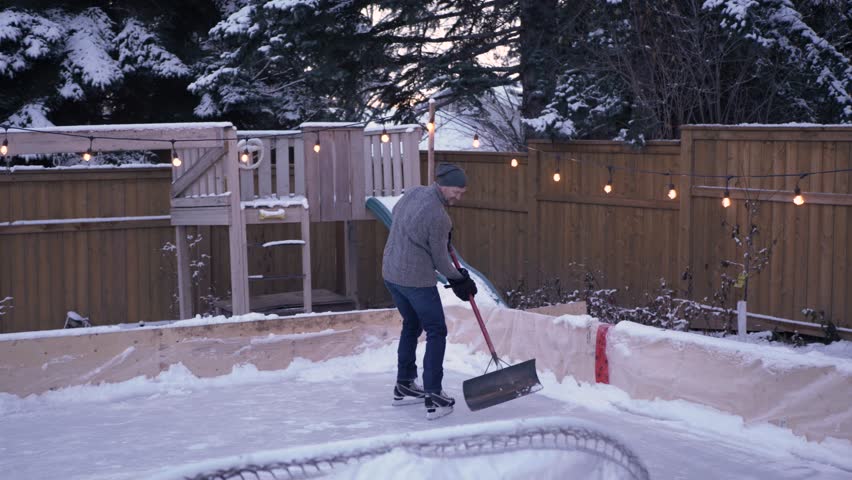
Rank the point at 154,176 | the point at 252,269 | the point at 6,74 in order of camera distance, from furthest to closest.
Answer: the point at 6,74 < the point at 252,269 < the point at 154,176

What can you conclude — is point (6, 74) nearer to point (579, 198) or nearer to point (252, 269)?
point (252, 269)

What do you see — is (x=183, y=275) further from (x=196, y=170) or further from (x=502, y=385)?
(x=502, y=385)

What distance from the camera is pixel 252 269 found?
12602mm

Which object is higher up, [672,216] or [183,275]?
[672,216]

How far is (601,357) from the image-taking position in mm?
6578

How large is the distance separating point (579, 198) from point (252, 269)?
4295mm

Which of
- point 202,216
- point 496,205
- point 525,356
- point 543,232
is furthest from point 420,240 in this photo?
point 496,205

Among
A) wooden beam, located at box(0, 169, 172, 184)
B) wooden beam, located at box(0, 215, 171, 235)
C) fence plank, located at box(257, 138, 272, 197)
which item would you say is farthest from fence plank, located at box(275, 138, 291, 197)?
wooden beam, located at box(0, 215, 171, 235)

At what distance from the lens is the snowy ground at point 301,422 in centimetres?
525

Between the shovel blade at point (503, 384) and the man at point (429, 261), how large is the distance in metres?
0.26

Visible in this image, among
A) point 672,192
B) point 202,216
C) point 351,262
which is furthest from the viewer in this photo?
point 351,262

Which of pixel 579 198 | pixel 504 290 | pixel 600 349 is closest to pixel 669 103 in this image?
pixel 579 198

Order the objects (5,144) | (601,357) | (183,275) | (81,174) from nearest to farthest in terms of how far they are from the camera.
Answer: (601,357), (5,144), (183,275), (81,174)

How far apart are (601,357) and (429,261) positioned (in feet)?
4.44
